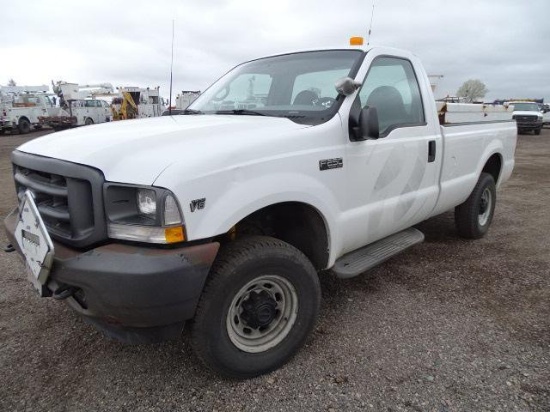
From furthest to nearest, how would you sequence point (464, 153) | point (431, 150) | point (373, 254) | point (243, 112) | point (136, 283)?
point (464, 153), point (431, 150), point (373, 254), point (243, 112), point (136, 283)

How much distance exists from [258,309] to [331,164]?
977mm

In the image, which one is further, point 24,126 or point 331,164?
point 24,126

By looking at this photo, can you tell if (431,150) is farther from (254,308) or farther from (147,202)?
(147,202)

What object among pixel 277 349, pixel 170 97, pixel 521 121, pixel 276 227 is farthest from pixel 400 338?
pixel 521 121

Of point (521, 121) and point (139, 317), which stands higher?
point (521, 121)

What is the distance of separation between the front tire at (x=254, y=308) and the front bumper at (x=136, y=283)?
15 centimetres

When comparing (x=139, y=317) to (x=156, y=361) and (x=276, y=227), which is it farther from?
(x=276, y=227)

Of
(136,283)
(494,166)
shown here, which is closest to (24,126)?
(494,166)

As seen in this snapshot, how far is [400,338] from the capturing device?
9.12 ft

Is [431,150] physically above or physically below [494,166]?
above

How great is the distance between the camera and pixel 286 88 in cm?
323

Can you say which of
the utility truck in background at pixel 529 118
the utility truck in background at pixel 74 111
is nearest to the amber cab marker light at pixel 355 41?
the utility truck in background at pixel 74 111

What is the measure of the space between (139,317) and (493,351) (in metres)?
2.17

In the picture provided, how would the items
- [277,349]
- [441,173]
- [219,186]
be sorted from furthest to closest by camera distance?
[441,173], [277,349], [219,186]
